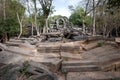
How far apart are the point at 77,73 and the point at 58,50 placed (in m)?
3.16

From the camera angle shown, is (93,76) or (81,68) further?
(81,68)

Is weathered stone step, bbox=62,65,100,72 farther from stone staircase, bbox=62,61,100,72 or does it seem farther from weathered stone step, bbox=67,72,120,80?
weathered stone step, bbox=67,72,120,80

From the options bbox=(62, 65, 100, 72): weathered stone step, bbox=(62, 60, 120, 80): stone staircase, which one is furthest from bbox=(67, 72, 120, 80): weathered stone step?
bbox=(62, 65, 100, 72): weathered stone step

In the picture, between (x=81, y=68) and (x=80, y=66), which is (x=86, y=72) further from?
(x=80, y=66)

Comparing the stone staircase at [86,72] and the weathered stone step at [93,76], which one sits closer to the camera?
the weathered stone step at [93,76]

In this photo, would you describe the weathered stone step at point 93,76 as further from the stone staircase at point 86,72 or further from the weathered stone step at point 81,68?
the weathered stone step at point 81,68

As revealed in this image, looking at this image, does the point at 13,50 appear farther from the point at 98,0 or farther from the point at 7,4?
the point at 7,4

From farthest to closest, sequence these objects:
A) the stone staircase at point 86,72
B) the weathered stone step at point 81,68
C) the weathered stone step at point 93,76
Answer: the weathered stone step at point 81,68 → the stone staircase at point 86,72 → the weathered stone step at point 93,76

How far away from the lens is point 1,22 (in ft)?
54.7

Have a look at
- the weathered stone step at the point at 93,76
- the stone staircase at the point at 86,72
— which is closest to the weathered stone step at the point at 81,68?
the stone staircase at the point at 86,72

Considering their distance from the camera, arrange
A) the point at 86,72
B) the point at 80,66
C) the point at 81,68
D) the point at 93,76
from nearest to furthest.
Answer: the point at 93,76 < the point at 86,72 < the point at 81,68 < the point at 80,66

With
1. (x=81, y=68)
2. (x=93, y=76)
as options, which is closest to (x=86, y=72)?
(x=81, y=68)

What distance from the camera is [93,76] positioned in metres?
5.38

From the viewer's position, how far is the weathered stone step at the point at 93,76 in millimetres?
5137
